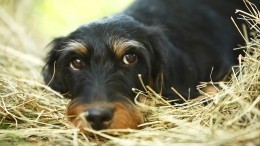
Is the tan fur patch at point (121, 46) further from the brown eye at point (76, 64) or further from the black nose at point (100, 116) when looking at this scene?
the black nose at point (100, 116)

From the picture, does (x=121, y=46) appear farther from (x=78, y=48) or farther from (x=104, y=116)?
(x=104, y=116)

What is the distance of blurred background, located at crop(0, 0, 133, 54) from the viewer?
26.4ft

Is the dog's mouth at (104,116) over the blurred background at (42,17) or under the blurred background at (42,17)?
under

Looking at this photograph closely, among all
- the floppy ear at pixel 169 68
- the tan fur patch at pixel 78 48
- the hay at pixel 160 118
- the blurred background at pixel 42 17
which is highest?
the blurred background at pixel 42 17

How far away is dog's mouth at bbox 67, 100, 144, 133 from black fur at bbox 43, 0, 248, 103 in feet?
0.35

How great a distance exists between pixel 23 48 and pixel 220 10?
2.96 meters

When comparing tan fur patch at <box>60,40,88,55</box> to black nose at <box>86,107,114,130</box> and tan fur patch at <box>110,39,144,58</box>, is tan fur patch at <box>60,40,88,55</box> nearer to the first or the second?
tan fur patch at <box>110,39,144,58</box>

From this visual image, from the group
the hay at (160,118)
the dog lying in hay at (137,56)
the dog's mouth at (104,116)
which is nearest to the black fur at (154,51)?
the dog lying in hay at (137,56)

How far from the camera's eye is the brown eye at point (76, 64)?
4923 mm

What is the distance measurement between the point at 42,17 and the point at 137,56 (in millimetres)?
5756

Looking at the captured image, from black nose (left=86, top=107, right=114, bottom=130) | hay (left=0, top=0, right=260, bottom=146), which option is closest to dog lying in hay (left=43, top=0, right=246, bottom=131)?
black nose (left=86, top=107, right=114, bottom=130)

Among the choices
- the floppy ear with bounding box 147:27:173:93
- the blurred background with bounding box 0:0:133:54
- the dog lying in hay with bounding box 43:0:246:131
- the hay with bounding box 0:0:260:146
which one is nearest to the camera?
the hay with bounding box 0:0:260:146

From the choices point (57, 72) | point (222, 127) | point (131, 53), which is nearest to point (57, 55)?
point (57, 72)

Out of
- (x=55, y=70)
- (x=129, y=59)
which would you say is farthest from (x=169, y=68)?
(x=55, y=70)
